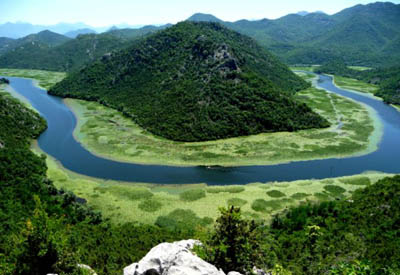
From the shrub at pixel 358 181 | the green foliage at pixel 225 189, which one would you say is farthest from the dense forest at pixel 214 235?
the green foliage at pixel 225 189

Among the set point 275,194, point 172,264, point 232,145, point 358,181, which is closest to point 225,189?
point 275,194

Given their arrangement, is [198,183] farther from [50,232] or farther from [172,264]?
[172,264]

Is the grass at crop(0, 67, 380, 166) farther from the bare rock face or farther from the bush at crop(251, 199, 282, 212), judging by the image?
the bare rock face

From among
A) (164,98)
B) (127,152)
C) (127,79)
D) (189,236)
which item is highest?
(127,79)

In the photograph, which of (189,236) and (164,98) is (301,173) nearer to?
(189,236)

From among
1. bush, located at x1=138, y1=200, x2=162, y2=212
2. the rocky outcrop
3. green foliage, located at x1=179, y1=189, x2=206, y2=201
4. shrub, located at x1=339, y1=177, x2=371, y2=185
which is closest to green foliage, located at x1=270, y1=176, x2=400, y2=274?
shrub, located at x1=339, y1=177, x2=371, y2=185

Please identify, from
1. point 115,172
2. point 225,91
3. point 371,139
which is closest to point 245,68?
point 225,91
